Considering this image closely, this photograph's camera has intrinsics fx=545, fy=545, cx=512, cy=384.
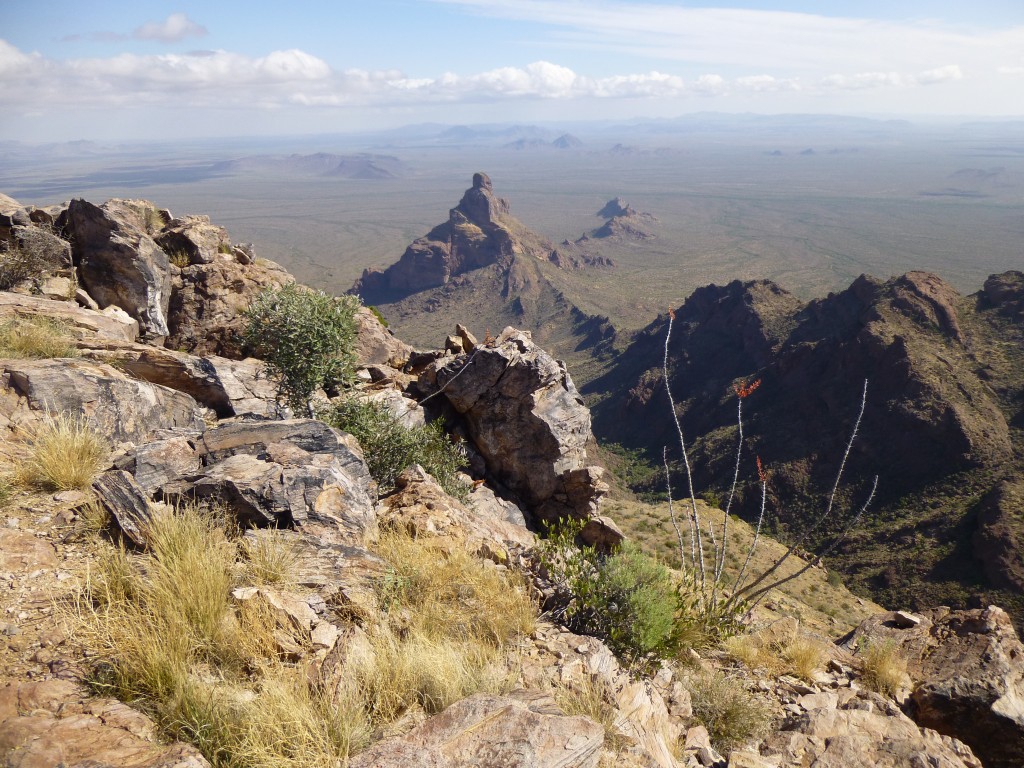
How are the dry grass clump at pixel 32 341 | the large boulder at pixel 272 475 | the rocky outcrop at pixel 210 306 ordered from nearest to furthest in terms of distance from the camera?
the large boulder at pixel 272 475 → the dry grass clump at pixel 32 341 → the rocky outcrop at pixel 210 306

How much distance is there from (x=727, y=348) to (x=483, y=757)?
83.3 m

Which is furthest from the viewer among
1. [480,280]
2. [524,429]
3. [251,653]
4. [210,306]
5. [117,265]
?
[480,280]

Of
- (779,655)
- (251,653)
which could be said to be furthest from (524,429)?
(251,653)

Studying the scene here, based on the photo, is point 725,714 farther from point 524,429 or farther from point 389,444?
point 524,429

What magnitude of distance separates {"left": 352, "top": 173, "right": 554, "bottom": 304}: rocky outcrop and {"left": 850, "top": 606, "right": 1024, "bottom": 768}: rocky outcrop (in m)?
158

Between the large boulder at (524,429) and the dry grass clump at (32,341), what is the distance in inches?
362

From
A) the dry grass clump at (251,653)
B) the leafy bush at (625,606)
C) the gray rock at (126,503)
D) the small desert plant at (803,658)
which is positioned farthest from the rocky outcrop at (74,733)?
the small desert plant at (803,658)

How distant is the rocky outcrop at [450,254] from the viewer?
166625 millimetres

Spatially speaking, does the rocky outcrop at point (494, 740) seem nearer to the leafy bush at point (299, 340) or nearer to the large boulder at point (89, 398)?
the large boulder at point (89, 398)

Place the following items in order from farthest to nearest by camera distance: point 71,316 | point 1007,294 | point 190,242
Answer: point 1007,294
point 190,242
point 71,316

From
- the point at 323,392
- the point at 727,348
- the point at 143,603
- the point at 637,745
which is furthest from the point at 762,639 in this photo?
the point at 727,348

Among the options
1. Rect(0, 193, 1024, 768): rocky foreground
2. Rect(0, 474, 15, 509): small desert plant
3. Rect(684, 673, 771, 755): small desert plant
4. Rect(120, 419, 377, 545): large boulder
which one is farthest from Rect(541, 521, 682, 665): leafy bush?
Rect(0, 474, 15, 509): small desert plant

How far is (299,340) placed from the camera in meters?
12.7

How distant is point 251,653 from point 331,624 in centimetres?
90
